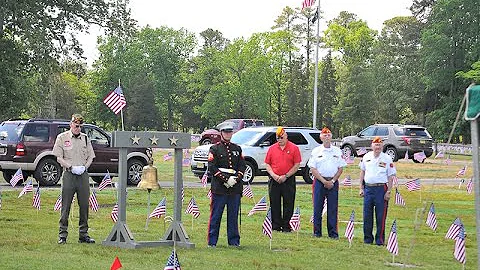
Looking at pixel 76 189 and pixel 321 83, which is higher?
pixel 321 83

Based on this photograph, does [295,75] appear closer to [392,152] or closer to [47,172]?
[392,152]

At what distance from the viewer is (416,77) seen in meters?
77.6

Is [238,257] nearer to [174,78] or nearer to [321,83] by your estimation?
[321,83]

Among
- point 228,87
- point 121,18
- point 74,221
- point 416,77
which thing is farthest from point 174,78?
point 74,221

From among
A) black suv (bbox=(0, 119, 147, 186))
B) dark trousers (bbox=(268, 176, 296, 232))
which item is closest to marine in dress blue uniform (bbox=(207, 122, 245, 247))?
dark trousers (bbox=(268, 176, 296, 232))

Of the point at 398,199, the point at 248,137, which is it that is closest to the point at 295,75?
the point at 248,137

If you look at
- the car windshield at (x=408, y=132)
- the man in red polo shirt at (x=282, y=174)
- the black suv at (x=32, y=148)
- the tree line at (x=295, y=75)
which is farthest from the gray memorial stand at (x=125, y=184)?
the tree line at (x=295, y=75)

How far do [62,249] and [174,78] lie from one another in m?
87.7

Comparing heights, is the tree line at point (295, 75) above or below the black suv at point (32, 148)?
above

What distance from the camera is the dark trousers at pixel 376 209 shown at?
43.4 ft

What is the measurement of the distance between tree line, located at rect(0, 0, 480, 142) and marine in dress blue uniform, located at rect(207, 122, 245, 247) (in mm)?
42512

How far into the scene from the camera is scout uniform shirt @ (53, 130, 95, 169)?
12266 mm

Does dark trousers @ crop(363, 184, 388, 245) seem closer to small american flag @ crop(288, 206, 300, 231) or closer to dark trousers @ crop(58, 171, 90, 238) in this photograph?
→ small american flag @ crop(288, 206, 300, 231)

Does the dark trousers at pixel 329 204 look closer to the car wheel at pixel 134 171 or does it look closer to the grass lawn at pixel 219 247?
the grass lawn at pixel 219 247
